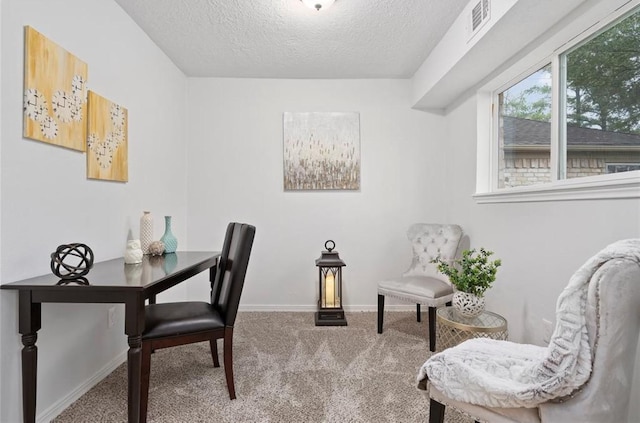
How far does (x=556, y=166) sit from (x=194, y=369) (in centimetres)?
261

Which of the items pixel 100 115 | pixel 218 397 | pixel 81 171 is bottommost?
pixel 218 397

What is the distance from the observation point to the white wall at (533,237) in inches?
61.1

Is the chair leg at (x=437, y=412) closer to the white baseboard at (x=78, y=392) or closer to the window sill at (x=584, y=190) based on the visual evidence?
the window sill at (x=584, y=190)

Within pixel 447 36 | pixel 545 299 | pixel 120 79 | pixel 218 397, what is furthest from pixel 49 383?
pixel 447 36

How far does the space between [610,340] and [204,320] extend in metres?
1.66

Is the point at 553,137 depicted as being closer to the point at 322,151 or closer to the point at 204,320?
the point at 322,151

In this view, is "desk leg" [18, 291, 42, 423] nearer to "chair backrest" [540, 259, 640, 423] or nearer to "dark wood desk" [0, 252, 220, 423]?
"dark wood desk" [0, 252, 220, 423]

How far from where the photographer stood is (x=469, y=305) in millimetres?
1933

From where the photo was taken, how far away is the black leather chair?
5.14 feet

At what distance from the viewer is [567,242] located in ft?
5.77

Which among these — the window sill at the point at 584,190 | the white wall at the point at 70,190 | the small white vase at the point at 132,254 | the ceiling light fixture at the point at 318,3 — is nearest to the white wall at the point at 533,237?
the window sill at the point at 584,190

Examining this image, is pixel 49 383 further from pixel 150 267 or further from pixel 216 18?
pixel 216 18

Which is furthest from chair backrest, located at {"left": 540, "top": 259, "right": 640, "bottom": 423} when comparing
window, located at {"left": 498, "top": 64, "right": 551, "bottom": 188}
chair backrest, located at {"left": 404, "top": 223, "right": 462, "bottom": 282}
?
chair backrest, located at {"left": 404, "top": 223, "right": 462, "bottom": 282}

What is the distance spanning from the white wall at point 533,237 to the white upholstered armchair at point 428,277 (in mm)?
230
